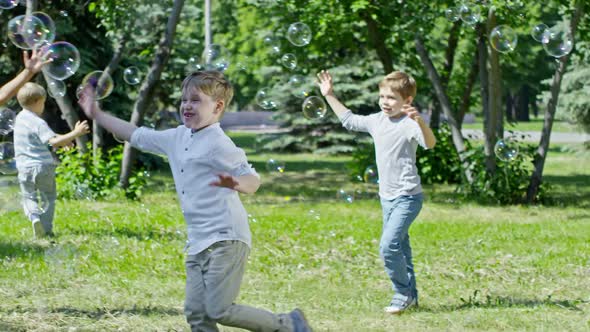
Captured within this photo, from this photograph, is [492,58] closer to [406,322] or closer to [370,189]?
[370,189]

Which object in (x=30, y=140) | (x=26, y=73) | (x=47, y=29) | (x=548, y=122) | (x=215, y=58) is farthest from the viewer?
(x=548, y=122)

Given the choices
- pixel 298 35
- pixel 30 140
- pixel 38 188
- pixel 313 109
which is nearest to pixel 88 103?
pixel 313 109

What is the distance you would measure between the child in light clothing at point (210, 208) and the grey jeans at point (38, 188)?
13.3 feet

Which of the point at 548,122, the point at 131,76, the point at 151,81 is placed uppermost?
the point at 131,76

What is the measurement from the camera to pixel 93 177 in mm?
13008

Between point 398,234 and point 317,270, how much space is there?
1823mm

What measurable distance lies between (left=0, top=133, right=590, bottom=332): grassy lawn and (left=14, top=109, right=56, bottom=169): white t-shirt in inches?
31.1

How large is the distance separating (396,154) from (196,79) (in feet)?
6.51

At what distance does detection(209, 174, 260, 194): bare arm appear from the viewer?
4.27 m

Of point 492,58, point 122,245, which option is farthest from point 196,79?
point 492,58

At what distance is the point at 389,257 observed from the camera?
6.16 metres

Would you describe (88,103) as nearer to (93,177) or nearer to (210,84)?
(210,84)

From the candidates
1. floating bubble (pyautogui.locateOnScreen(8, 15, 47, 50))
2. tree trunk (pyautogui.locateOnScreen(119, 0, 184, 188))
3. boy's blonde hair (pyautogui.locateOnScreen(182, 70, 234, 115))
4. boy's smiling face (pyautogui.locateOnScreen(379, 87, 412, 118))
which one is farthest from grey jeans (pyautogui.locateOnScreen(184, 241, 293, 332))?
tree trunk (pyautogui.locateOnScreen(119, 0, 184, 188))

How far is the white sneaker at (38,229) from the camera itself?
8.75 meters
